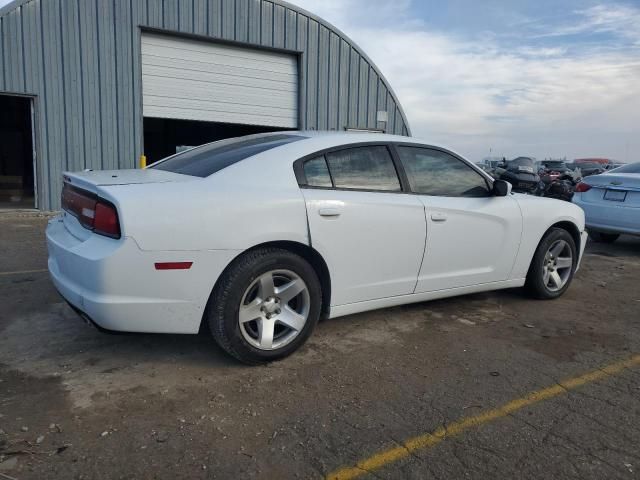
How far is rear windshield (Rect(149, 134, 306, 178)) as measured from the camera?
3.61 metres

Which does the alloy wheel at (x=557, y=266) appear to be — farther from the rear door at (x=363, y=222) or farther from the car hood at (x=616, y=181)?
the car hood at (x=616, y=181)

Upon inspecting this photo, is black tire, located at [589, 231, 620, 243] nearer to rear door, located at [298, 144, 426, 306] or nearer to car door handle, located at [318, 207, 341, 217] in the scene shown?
rear door, located at [298, 144, 426, 306]

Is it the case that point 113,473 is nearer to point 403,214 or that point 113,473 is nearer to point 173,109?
point 403,214

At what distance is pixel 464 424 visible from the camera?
279 cm

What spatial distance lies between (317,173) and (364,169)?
43 centimetres

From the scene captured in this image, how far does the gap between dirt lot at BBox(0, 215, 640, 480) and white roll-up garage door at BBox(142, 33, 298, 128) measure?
333 inches

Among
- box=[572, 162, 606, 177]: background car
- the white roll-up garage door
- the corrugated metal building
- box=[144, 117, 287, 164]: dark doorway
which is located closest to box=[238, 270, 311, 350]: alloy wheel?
the corrugated metal building

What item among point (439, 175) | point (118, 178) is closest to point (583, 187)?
point (439, 175)

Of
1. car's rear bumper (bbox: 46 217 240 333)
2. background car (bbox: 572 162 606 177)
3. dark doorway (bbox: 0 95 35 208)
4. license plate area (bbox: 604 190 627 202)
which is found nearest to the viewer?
car's rear bumper (bbox: 46 217 240 333)

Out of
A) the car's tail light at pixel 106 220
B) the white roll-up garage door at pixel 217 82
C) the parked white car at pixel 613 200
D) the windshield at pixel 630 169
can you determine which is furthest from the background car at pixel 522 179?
the car's tail light at pixel 106 220

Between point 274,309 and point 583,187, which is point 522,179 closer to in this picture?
point 583,187

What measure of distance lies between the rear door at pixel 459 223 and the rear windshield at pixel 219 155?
103 cm

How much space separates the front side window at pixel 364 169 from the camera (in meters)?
3.78

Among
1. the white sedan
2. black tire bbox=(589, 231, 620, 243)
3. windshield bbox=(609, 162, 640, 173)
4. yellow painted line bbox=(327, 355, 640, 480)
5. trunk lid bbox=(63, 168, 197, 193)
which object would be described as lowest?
yellow painted line bbox=(327, 355, 640, 480)
